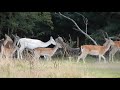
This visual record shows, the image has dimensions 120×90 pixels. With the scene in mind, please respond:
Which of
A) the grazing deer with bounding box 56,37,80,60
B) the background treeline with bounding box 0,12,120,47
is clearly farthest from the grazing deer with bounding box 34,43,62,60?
the background treeline with bounding box 0,12,120,47

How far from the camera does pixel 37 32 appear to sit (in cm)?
1092

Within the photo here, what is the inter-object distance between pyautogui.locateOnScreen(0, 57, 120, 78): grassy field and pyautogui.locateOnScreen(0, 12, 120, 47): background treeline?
1.69 metres

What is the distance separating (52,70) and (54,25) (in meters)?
2.89

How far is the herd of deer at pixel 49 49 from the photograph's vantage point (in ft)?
34.9

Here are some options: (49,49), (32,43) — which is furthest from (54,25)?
(32,43)

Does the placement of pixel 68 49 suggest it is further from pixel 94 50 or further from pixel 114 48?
pixel 114 48

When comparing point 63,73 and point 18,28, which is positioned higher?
point 18,28

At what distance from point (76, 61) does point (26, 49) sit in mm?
1391

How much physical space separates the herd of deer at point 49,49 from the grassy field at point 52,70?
1198 mm

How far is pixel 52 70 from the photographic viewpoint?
328 inches

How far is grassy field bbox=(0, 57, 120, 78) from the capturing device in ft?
26.4
